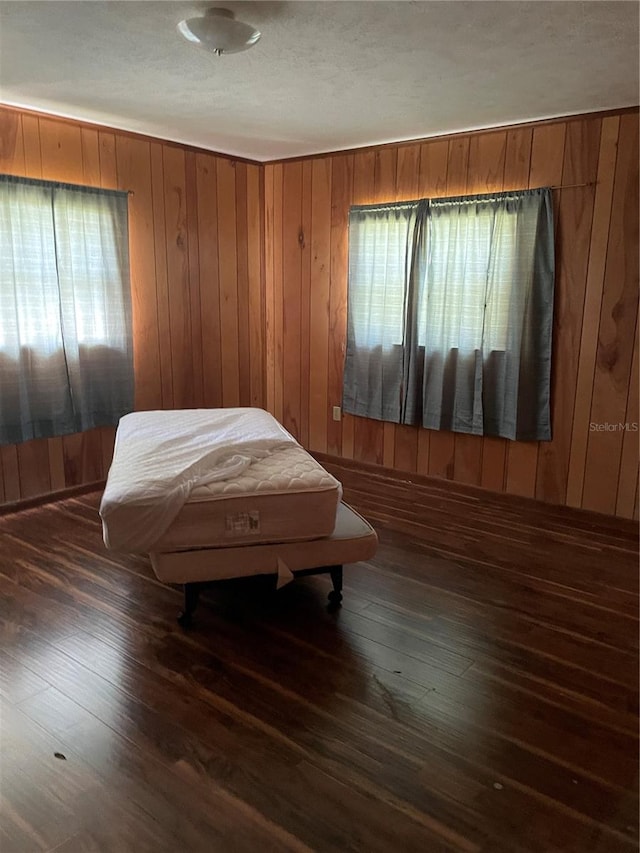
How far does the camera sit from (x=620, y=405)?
3.56m

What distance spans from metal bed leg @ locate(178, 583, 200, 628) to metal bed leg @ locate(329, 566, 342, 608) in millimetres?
569

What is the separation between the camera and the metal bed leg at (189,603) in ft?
8.20

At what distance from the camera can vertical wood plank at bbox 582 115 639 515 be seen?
3.37 meters

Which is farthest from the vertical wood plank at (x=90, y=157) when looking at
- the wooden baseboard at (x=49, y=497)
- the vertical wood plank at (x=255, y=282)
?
the wooden baseboard at (x=49, y=497)

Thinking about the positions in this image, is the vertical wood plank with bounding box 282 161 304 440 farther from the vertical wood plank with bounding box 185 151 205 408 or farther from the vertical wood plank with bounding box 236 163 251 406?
the vertical wood plank with bounding box 185 151 205 408

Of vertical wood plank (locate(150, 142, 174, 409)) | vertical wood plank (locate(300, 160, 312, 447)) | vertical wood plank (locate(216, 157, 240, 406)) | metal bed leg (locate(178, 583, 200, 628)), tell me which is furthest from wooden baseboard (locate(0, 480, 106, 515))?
metal bed leg (locate(178, 583, 200, 628))

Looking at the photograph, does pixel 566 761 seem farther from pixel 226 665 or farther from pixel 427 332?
pixel 427 332

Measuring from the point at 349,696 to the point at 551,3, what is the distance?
96.6 inches

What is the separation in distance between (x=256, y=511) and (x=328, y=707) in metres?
0.74

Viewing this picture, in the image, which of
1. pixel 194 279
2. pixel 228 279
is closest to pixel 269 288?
pixel 228 279

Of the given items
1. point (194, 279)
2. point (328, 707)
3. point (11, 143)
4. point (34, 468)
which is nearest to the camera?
point (328, 707)

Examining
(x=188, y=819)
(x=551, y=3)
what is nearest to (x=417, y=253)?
(x=551, y=3)

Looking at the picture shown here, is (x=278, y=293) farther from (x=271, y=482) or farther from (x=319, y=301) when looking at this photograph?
(x=271, y=482)

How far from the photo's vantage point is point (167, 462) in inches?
100
